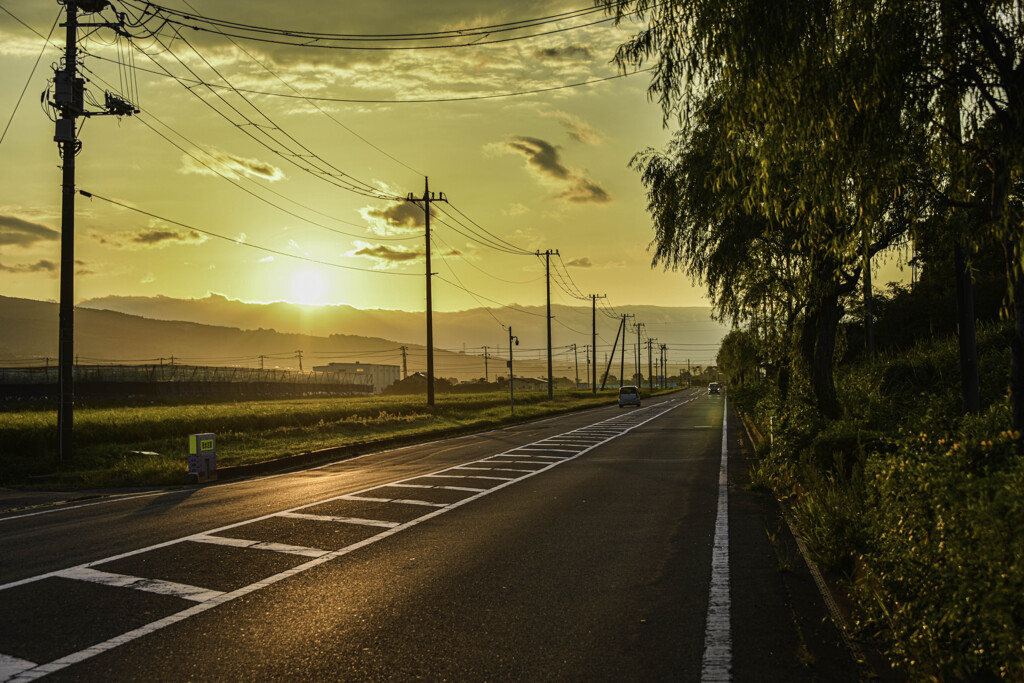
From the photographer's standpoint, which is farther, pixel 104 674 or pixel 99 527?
pixel 99 527

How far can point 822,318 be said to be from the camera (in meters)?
17.6

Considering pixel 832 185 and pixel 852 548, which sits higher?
pixel 832 185

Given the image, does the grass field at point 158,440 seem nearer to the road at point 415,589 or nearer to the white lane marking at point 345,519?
the road at point 415,589

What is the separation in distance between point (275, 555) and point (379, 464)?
10000mm

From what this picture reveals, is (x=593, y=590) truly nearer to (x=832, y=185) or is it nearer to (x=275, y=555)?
(x=275, y=555)

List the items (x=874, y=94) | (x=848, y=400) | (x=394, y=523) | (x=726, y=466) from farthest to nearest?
(x=848, y=400)
(x=726, y=466)
(x=394, y=523)
(x=874, y=94)

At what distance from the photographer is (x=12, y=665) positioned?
475 centimetres

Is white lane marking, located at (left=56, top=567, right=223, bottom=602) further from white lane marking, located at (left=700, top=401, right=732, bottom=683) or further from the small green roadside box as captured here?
the small green roadside box

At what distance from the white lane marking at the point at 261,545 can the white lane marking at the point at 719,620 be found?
419cm

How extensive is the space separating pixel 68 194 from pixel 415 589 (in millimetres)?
16712

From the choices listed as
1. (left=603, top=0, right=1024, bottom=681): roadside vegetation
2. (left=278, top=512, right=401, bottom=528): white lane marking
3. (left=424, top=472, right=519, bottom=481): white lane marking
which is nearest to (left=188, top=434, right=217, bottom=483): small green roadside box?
(left=424, top=472, right=519, bottom=481): white lane marking

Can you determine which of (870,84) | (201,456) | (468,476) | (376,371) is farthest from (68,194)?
(376,371)

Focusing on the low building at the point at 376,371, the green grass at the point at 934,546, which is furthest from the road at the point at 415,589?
the low building at the point at 376,371

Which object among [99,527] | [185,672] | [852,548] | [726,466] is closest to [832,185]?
[852,548]
